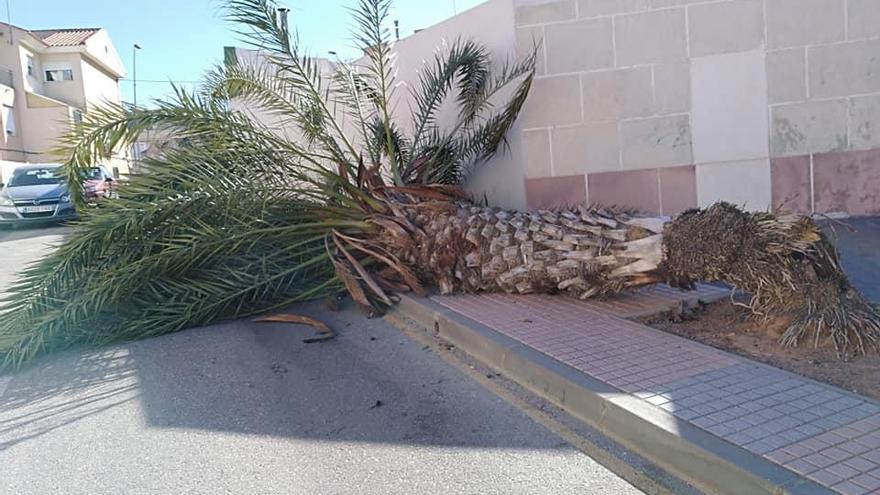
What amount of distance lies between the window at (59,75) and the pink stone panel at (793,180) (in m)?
45.5

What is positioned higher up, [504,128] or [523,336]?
[504,128]

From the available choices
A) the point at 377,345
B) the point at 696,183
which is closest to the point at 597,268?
the point at 377,345

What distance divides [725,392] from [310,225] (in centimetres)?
500

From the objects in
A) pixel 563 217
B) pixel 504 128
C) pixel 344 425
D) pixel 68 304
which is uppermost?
pixel 504 128

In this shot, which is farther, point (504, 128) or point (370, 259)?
point (504, 128)

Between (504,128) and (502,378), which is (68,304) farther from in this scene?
(504,128)

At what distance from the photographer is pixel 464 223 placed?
768 centimetres

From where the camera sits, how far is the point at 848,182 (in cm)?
892

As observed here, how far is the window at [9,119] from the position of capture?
119 ft

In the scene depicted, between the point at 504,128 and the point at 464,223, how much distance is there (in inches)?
80.8

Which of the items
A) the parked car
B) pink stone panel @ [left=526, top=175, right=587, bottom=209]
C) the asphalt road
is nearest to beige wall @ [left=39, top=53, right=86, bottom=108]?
the parked car

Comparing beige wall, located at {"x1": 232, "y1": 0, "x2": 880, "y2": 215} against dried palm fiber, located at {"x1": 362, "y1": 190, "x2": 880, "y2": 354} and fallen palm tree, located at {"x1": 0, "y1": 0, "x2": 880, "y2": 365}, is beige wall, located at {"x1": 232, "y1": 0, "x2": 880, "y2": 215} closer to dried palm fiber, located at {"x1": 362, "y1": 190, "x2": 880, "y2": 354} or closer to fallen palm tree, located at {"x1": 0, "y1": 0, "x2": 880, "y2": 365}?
fallen palm tree, located at {"x1": 0, "y1": 0, "x2": 880, "y2": 365}

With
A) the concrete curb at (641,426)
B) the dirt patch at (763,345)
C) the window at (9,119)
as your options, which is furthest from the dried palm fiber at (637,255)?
the window at (9,119)

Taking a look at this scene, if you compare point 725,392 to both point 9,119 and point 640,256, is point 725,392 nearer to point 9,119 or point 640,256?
point 640,256
